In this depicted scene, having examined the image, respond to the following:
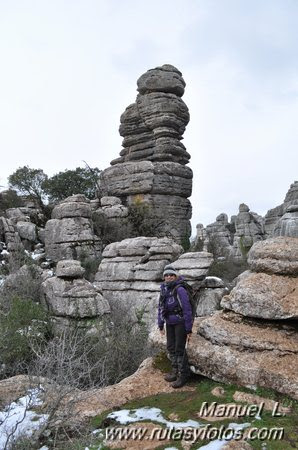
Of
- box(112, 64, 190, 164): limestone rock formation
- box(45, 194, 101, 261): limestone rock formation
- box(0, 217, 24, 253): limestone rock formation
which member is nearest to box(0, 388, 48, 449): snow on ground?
box(45, 194, 101, 261): limestone rock formation

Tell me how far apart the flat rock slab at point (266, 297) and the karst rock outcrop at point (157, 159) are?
683 inches

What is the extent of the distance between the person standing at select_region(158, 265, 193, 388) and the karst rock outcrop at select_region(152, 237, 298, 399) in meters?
0.18

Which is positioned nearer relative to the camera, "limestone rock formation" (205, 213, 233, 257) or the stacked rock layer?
the stacked rock layer

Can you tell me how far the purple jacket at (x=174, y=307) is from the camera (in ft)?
17.4

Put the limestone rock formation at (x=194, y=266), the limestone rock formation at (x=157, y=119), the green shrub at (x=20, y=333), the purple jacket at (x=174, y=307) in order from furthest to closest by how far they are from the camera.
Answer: the limestone rock formation at (x=157, y=119) → the limestone rock formation at (x=194, y=266) → the green shrub at (x=20, y=333) → the purple jacket at (x=174, y=307)

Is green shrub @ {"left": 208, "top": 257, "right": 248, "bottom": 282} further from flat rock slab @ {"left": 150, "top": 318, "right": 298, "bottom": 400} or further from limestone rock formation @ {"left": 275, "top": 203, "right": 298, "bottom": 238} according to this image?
flat rock slab @ {"left": 150, "top": 318, "right": 298, "bottom": 400}

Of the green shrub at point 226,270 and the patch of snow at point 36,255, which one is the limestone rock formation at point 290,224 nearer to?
the green shrub at point 226,270

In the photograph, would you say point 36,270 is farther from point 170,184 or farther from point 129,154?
point 129,154

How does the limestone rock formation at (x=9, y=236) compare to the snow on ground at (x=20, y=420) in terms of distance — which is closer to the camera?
the snow on ground at (x=20, y=420)

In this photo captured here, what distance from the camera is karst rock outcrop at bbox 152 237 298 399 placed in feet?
15.6

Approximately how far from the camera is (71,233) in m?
18.1

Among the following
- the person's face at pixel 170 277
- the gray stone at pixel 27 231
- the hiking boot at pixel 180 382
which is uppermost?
the gray stone at pixel 27 231

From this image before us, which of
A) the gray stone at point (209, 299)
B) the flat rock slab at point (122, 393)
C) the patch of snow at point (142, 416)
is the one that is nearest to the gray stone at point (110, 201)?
the gray stone at point (209, 299)

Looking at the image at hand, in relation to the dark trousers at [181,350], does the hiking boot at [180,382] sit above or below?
below
